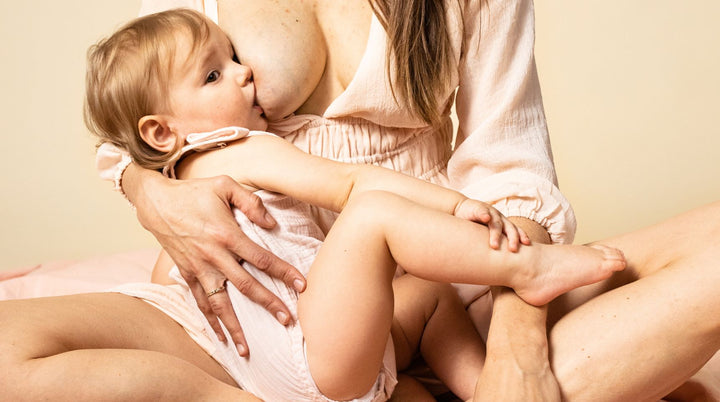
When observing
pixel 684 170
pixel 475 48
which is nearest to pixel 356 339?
pixel 475 48

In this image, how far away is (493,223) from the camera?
1054 mm

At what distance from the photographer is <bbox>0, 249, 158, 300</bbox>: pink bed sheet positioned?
2.01 metres

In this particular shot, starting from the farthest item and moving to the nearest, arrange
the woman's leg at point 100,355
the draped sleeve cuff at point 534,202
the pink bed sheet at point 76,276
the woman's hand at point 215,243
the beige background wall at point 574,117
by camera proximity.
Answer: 1. the beige background wall at point 574,117
2. the pink bed sheet at point 76,276
3. the draped sleeve cuff at point 534,202
4. the woman's hand at point 215,243
5. the woman's leg at point 100,355

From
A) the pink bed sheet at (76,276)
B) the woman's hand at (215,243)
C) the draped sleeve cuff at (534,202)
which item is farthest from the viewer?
the pink bed sheet at (76,276)

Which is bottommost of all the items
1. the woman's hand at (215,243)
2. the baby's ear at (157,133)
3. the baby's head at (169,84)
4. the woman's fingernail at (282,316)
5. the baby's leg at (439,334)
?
the baby's leg at (439,334)

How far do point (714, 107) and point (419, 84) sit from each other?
66.8 inches

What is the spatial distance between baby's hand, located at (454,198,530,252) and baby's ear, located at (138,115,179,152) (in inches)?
21.2

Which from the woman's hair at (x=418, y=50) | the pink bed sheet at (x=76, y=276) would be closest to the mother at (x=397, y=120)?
the woman's hair at (x=418, y=50)

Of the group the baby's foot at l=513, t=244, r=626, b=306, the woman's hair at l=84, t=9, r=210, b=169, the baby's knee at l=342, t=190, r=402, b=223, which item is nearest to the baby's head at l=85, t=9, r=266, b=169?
the woman's hair at l=84, t=9, r=210, b=169

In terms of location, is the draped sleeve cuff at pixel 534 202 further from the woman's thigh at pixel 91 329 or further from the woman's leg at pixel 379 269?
the woman's thigh at pixel 91 329

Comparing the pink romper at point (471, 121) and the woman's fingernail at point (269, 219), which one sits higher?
the pink romper at point (471, 121)

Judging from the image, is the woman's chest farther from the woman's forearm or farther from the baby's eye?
the woman's forearm

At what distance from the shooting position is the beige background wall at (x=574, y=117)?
2660 mm

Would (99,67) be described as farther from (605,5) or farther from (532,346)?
(605,5)
